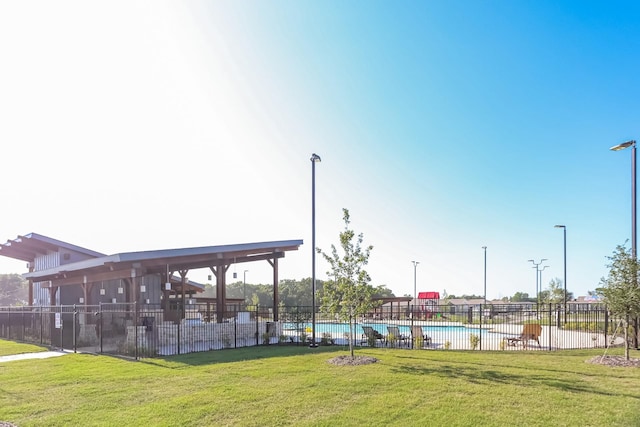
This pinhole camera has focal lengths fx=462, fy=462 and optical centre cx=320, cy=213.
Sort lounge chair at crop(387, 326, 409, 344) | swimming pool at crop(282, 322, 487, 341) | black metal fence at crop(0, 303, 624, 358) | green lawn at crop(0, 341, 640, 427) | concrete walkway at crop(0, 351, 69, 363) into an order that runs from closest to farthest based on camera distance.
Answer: green lawn at crop(0, 341, 640, 427) < concrete walkway at crop(0, 351, 69, 363) < black metal fence at crop(0, 303, 624, 358) < lounge chair at crop(387, 326, 409, 344) < swimming pool at crop(282, 322, 487, 341)

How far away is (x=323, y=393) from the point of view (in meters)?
8.55

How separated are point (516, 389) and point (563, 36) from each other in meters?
10.7

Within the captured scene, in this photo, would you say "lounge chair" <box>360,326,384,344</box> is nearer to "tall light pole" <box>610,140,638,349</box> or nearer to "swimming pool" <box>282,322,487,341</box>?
"swimming pool" <box>282,322,487,341</box>

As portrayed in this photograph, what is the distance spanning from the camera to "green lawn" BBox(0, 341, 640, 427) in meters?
7.07

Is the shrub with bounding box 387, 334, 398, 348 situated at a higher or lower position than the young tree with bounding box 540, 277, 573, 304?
higher

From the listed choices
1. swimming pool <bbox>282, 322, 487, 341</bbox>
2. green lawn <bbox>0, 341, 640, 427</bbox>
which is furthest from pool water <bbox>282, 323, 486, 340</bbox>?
green lawn <bbox>0, 341, 640, 427</bbox>

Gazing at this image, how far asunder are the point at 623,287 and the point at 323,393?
9.21 metres

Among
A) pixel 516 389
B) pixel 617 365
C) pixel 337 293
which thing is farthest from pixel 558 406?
pixel 337 293

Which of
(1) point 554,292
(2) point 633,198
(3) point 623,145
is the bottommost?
(1) point 554,292

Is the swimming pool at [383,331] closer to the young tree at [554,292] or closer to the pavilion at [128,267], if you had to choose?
the pavilion at [128,267]

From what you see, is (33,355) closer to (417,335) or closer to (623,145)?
(417,335)

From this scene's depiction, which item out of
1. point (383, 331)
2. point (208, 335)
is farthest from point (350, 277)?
point (383, 331)

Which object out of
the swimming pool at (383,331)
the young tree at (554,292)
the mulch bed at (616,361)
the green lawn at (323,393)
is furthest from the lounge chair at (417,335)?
the young tree at (554,292)

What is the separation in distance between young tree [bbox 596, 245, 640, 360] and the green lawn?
1.74 metres
